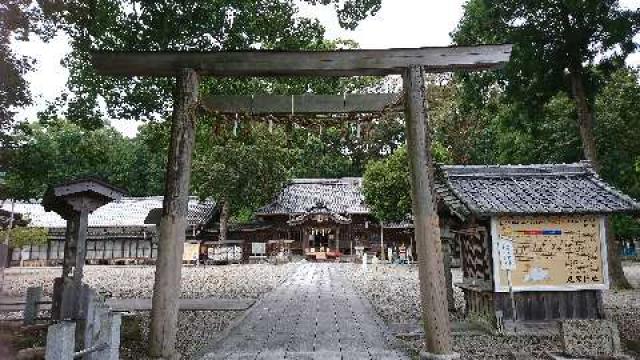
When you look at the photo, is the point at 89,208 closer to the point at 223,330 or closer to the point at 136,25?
the point at 223,330

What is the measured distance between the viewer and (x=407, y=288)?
655 inches

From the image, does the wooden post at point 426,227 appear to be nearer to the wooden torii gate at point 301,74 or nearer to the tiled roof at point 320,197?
the wooden torii gate at point 301,74

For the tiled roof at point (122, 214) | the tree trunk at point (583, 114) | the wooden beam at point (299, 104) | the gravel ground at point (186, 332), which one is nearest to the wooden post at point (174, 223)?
the gravel ground at point (186, 332)

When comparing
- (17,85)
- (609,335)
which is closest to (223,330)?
(609,335)

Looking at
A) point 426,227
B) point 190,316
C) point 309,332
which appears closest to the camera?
point 426,227

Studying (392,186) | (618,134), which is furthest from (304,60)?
(618,134)

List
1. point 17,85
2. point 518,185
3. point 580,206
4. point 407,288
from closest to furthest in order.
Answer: point 580,206, point 518,185, point 17,85, point 407,288

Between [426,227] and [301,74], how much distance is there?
308 cm

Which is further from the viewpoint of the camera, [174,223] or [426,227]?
[174,223]

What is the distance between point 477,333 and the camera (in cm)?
875

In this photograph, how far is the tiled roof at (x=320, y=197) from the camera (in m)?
39.8

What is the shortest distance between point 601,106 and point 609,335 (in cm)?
2117

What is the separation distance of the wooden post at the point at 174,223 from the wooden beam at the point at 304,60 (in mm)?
298

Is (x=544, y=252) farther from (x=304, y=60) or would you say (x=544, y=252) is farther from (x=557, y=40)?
(x=557, y=40)
